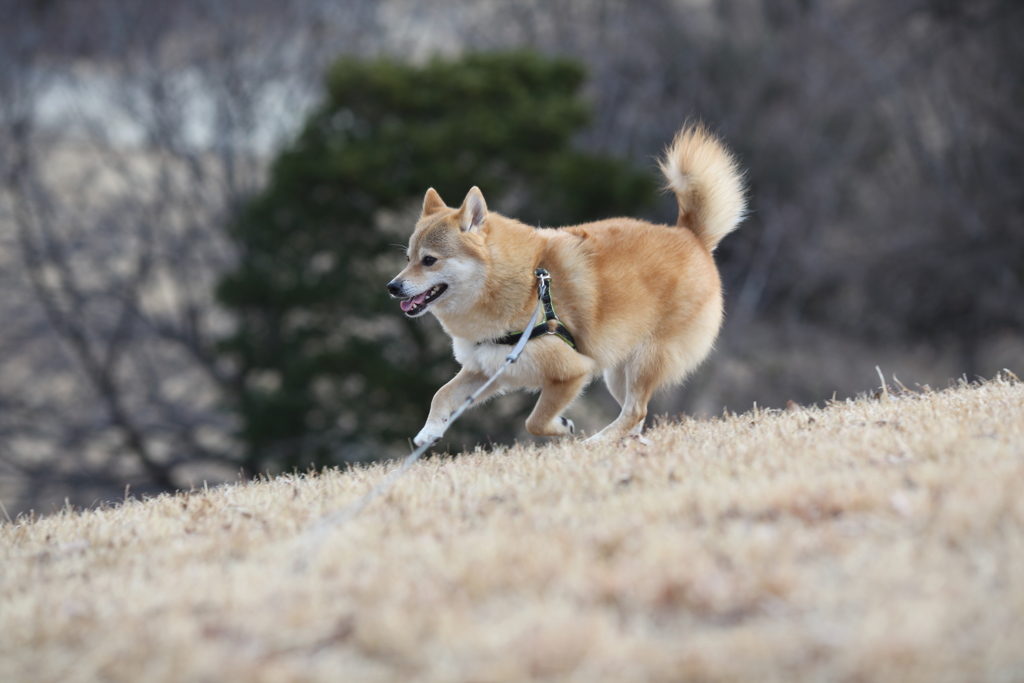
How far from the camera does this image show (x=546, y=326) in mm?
5438

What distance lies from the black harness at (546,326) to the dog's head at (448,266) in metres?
0.32

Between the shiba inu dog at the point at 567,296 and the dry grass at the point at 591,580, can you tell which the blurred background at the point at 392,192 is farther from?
the dry grass at the point at 591,580

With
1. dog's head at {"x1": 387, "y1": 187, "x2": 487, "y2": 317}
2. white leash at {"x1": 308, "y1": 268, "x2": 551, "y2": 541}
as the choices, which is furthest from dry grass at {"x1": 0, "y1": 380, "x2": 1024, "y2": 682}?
dog's head at {"x1": 387, "y1": 187, "x2": 487, "y2": 317}

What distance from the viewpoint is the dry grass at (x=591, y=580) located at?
8.55ft

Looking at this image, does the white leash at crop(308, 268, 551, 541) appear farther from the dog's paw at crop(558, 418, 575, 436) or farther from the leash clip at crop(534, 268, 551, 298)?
the dog's paw at crop(558, 418, 575, 436)

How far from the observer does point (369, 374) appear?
13.3 metres

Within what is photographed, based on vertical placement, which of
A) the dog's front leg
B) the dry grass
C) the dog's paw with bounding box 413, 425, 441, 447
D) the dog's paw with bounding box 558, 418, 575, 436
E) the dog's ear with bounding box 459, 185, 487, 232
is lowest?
the dog's paw with bounding box 558, 418, 575, 436

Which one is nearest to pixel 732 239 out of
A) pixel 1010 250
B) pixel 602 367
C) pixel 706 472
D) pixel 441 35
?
pixel 1010 250

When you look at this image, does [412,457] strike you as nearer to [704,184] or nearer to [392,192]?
[704,184]

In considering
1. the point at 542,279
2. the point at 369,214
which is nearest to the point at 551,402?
the point at 542,279

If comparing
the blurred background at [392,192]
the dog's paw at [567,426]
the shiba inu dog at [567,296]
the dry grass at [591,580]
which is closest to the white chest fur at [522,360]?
the shiba inu dog at [567,296]

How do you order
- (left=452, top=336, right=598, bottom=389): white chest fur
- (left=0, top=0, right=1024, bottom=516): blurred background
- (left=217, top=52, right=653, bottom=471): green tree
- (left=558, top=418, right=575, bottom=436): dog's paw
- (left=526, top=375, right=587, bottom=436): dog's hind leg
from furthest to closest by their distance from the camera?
(left=0, top=0, right=1024, bottom=516): blurred background, (left=217, top=52, right=653, bottom=471): green tree, (left=558, top=418, right=575, bottom=436): dog's paw, (left=526, top=375, right=587, bottom=436): dog's hind leg, (left=452, top=336, right=598, bottom=389): white chest fur

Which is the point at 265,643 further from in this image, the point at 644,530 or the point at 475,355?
the point at 475,355

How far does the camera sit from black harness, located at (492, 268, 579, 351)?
5.43m
